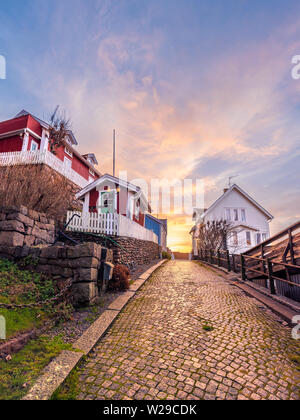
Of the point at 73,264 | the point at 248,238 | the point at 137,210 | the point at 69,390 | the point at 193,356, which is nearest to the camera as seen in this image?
the point at 69,390

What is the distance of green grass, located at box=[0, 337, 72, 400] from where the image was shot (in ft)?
7.64

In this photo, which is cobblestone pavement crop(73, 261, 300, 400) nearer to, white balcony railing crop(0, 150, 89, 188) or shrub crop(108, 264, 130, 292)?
shrub crop(108, 264, 130, 292)

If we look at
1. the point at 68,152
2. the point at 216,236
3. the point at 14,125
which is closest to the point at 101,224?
the point at 216,236

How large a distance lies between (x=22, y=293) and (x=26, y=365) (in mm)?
2030

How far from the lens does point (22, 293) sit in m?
4.43

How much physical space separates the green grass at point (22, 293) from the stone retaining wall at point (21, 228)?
0.85m

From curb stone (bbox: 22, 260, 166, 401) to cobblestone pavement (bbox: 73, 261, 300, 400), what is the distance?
0.15 metres

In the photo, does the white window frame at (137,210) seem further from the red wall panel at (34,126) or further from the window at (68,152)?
the red wall panel at (34,126)

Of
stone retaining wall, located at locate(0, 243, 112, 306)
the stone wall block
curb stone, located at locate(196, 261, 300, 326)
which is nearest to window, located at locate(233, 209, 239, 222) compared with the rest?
curb stone, located at locate(196, 261, 300, 326)

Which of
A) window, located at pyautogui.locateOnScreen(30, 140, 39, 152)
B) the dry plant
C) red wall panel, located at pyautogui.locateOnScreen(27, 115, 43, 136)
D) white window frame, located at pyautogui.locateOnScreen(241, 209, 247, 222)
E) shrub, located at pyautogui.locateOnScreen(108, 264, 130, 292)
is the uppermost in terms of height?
red wall panel, located at pyautogui.locateOnScreen(27, 115, 43, 136)

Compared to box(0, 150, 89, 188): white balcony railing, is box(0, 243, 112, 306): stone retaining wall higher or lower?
lower

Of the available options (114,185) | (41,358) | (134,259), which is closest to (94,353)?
(41,358)

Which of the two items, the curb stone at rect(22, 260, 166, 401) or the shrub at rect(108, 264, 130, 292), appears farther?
the shrub at rect(108, 264, 130, 292)

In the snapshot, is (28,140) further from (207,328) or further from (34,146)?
(207,328)
